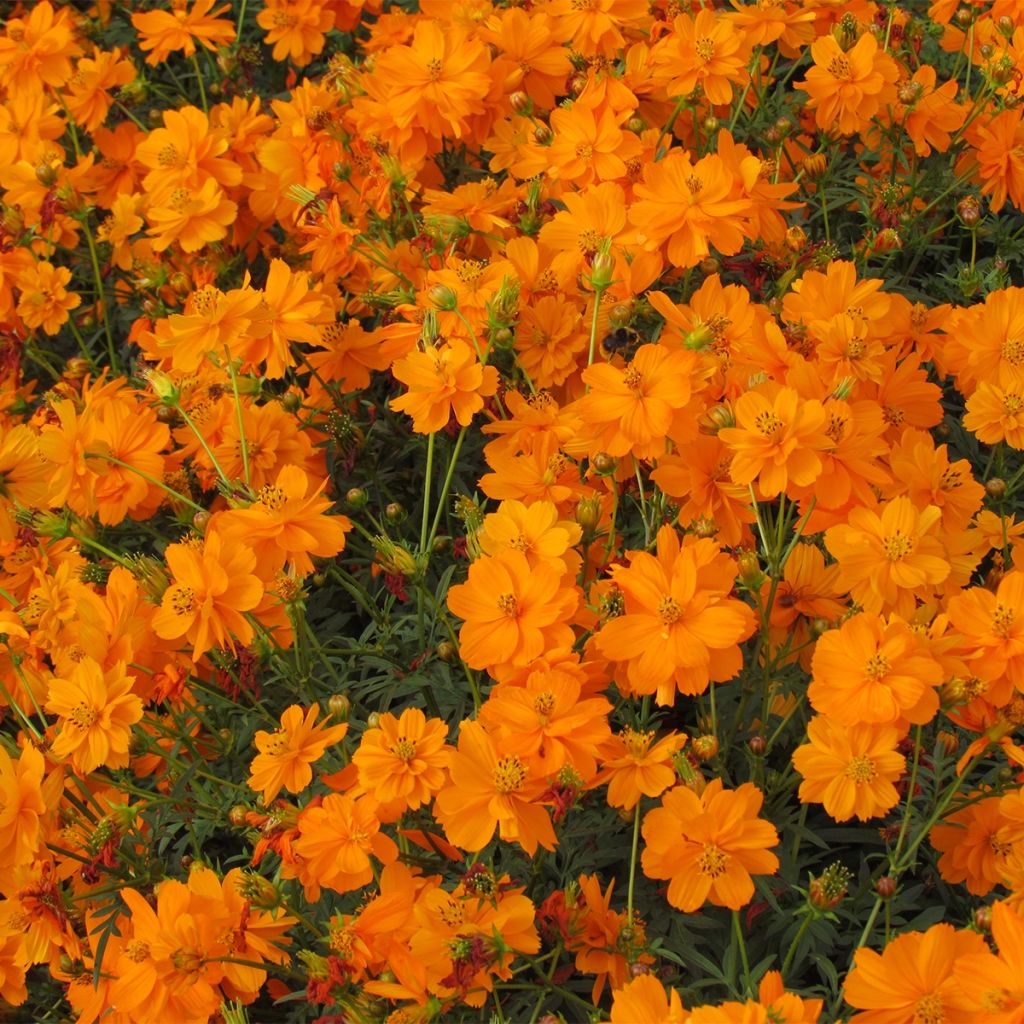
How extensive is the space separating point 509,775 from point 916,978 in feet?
1.39

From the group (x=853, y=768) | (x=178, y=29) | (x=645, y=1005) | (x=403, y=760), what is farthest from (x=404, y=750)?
(x=178, y=29)

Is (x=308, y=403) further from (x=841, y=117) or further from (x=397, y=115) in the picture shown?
(x=841, y=117)

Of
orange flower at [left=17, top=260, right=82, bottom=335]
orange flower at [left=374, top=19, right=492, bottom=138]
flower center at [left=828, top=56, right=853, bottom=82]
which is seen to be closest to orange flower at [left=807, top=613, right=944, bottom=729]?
flower center at [left=828, top=56, right=853, bottom=82]

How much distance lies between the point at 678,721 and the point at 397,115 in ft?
3.55

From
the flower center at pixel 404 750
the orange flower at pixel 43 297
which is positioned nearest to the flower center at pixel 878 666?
the flower center at pixel 404 750

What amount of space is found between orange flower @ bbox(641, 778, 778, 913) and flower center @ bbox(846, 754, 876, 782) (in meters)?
0.10

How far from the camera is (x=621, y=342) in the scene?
1.89 meters

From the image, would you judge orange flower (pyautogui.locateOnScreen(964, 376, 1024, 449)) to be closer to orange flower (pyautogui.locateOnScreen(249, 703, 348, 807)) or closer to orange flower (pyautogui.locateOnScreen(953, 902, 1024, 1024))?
orange flower (pyautogui.locateOnScreen(953, 902, 1024, 1024))

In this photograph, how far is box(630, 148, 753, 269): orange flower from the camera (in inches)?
69.2

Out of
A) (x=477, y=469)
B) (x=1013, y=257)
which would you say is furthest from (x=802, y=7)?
(x=477, y=469)

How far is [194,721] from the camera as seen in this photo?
5.57ft

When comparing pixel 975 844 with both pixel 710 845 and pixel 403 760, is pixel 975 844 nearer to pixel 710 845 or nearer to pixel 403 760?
pixel 710 845

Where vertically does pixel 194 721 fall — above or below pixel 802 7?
Result: below

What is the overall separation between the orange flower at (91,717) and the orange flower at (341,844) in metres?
0.26
